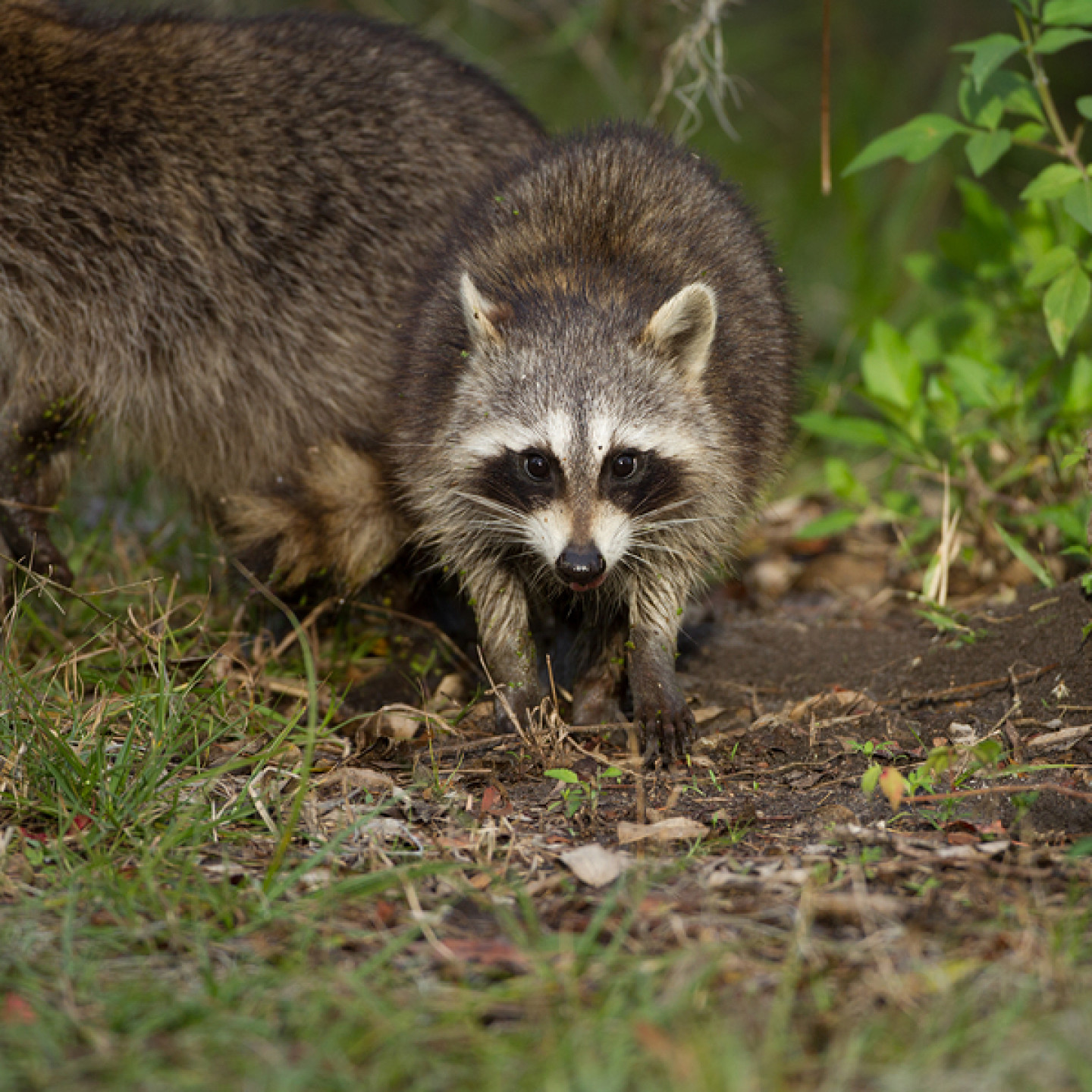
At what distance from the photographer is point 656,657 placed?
377 cm

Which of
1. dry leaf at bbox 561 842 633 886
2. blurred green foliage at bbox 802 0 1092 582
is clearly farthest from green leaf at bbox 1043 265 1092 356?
dry leaf at bbox 561 842 633 886

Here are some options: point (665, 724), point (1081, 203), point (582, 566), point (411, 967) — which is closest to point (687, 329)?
point (582, 566)

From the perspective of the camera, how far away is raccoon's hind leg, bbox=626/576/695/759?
364 centimetres

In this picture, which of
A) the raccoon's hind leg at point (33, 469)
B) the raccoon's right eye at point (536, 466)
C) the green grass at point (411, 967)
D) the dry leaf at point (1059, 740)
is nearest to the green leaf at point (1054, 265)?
the dry leaf at point (1059, 740)

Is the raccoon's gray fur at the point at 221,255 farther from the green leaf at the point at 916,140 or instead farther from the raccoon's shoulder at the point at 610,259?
the green leaf at the point at 916,140

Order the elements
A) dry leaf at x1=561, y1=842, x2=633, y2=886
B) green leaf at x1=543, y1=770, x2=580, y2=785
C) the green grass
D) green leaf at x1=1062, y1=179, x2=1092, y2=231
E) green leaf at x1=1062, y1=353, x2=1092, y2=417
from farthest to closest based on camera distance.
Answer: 1. green leaf at x1=1062, y1=353, x2=1092, y2=417
2. green leaf at x1=1062, y1=179, x2=1092, y2=231
3. green leaf at x1=543, y1=770, x2=580, y2=785
4. dry leaf at x1=561, y1=842, x2=633, y2=886
5. the green grass

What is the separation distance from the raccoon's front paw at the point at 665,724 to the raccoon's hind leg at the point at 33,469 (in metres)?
2.01

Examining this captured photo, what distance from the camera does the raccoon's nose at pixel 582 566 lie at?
10.7 feet

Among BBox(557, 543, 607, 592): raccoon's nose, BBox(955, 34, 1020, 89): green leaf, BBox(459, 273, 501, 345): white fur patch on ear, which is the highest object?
BBox(955, 34, 1020, 89): green leaf

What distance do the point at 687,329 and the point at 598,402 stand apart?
0.34 metres

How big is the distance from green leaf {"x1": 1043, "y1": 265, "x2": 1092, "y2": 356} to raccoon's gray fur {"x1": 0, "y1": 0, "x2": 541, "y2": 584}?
202 cm

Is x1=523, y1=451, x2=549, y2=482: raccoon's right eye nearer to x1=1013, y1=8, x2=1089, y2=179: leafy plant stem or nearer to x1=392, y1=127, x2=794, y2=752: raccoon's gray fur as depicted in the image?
x1=392, y1=127, x2=794, y2=752: raccoon's gray fur

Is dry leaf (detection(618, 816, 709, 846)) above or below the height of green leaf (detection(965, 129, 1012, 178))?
below

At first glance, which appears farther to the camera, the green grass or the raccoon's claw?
the raccoon's claw
